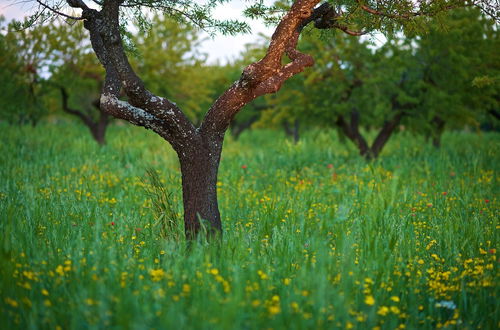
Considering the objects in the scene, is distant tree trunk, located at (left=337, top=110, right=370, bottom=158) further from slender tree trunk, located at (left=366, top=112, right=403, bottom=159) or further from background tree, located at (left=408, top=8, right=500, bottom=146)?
background tree, located at (left=408, top=8, right=500, bottom=146)

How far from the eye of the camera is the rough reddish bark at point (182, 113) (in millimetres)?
4551

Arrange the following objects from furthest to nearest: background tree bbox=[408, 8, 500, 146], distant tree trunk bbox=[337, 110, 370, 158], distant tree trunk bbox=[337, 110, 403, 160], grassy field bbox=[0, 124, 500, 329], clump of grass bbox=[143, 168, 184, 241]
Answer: distant tree trunk bbox=[337, 110, 370, 158]
distant tree trunk bbox=[337, 110, 403, 160]
background tree bbox=[408, 8, 500, 146]
clump of grass bbox=[143, 168, 184, 241]
grassy field bbox=[0, 124, 500, 329]

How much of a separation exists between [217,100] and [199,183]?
0.95 m

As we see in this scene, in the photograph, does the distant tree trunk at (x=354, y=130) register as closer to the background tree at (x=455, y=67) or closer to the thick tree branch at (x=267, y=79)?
the background tree at (x=455, y=67)

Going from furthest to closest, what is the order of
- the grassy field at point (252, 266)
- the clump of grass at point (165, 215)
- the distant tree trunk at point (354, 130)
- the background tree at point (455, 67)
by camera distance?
the distant tree trunk at point (354, 130)
the background tree at point (455, 67)
the clump of grass at point (165, 215)
the grassy field at point (252, 266)

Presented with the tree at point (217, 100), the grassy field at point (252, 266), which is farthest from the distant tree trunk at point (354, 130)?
the tree at point (217, 100)

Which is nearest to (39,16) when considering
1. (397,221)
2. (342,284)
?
(342,284)

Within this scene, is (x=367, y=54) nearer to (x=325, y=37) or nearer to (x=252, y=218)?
(x=325, y=37)

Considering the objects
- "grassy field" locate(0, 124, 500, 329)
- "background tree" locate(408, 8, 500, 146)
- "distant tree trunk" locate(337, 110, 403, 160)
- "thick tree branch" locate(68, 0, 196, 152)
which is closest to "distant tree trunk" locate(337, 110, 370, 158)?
"distant tree trunk" locate(337, 110, 403, 160)

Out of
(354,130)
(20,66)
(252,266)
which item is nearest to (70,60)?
(20,66)

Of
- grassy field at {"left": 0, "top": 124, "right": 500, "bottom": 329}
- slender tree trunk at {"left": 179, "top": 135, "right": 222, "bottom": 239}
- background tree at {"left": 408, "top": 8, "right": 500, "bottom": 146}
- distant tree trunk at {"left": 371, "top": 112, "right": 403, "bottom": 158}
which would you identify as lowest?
grassy field at {"left": 0, "top": 124, "right": 500, "bottom": 329}

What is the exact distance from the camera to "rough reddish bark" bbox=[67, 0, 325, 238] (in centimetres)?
455

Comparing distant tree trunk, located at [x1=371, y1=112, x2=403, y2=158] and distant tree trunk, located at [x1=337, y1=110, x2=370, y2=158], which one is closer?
distant tree trunk, located at [x1=371, y1=112, x2=403, y2=158]

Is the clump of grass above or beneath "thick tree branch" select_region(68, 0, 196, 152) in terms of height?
beneath
